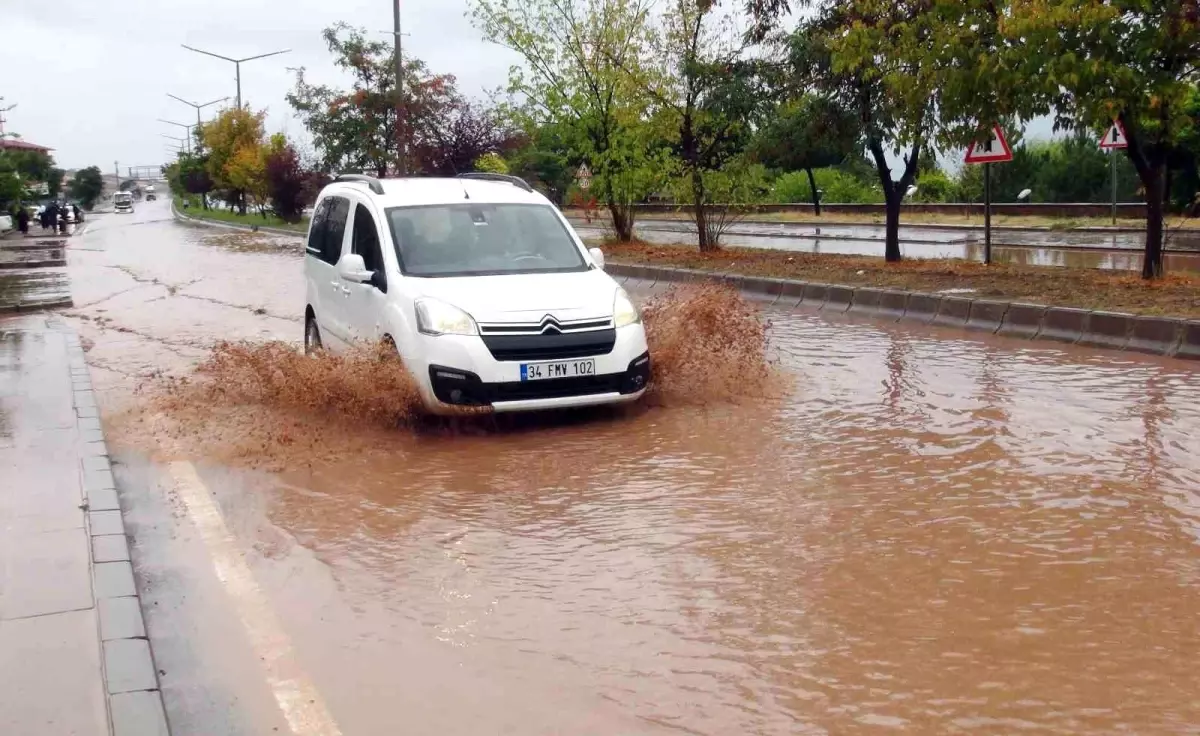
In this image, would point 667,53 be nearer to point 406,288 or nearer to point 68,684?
point 406,288

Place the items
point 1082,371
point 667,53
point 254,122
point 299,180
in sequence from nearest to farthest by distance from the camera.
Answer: point 1082,371, point 667,53, point 299,180, point 254,122

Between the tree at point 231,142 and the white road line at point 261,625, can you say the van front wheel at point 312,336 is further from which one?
the tree at point 231,142

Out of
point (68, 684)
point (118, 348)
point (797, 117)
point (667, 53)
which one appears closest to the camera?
point (68, 684)

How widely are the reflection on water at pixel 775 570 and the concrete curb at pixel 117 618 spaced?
586 mm

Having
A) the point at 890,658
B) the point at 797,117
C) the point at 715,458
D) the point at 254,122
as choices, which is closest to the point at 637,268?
the point at 797,117

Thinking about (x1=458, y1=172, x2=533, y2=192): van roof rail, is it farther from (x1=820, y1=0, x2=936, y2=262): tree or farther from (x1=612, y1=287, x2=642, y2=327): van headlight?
(x1=820, y1=0, x2=936, y2=262): tree

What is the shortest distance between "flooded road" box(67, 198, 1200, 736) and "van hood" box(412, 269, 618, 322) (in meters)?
0.81

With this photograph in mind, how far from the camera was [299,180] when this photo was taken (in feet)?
172

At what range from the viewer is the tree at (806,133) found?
66.0ft

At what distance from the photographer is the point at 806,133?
20594 mm

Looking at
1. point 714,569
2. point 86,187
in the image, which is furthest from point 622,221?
point 86,187

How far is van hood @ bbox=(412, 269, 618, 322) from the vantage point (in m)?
8.07

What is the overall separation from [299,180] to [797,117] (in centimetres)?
3540

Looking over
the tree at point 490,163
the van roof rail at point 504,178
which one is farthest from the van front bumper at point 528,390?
the tree at point 490,163
